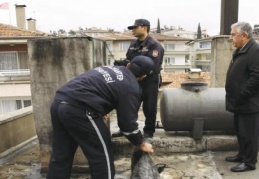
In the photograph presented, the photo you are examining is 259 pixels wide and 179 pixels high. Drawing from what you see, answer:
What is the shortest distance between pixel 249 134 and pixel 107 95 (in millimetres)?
2082

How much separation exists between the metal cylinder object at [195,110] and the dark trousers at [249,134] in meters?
0.48

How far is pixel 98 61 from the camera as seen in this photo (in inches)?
154

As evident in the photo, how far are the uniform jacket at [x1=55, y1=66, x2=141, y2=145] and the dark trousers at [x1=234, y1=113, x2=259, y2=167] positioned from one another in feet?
5.55

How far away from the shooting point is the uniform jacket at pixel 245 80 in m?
3.57

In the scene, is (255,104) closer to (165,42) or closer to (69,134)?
(69,134)

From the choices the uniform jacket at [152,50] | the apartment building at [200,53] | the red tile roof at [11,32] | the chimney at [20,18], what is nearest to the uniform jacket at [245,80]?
the uniform jacket at [152,50]

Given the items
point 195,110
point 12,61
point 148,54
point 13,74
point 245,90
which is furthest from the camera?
point 12,61

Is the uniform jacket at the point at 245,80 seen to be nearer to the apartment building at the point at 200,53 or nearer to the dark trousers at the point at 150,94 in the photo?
the dark trousers at the point at 150,94

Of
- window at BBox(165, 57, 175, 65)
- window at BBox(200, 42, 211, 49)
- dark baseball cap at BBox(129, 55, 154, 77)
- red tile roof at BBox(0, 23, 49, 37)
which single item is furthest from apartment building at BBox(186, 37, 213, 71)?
dark baseball cap at BBox(129, 55, 154, 77)

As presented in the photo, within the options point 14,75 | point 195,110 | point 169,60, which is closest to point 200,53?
point 169,60

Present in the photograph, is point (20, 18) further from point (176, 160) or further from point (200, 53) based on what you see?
point (200, 53)

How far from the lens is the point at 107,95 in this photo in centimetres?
274

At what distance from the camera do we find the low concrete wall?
4.76 meters

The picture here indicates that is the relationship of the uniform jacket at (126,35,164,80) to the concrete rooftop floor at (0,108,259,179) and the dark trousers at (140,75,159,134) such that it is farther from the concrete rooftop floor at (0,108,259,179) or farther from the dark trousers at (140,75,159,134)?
the concrete rooftop floor at (0,108,259,179)
